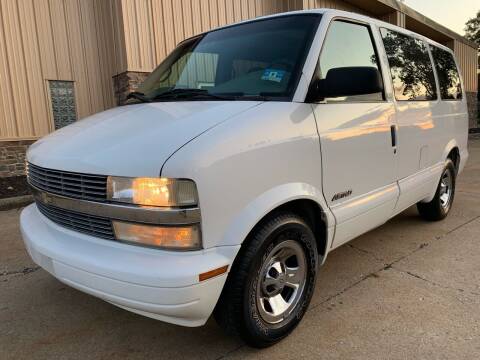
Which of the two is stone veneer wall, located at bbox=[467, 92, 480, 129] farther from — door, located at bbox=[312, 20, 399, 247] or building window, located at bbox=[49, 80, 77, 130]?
door, located at bbox=[312, 20, 399, 247]

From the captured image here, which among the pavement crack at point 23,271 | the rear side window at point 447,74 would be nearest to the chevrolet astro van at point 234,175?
the pavement crack at point 23,271

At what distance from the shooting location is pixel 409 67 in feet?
13.1

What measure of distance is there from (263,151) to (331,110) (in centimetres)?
75

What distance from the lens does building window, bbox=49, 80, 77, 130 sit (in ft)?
29.8

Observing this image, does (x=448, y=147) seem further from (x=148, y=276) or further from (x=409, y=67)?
(x=148, y=276)

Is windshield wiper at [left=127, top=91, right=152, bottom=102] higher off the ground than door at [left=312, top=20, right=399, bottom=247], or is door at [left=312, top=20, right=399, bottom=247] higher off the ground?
windshield wiper at [left=127, top=91, right=152, bottom=102]

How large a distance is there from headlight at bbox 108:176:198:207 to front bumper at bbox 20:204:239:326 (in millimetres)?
250

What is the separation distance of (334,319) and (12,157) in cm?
801

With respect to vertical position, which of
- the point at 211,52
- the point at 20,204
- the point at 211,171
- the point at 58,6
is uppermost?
the point at 58,6

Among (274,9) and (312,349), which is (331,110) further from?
(274,9)

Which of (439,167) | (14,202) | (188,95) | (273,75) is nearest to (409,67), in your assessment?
(439,167)

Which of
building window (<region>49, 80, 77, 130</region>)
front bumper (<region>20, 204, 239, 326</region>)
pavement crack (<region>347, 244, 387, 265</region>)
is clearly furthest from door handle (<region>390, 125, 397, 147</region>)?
building window (<region>49, 80, 77, 130</region>)

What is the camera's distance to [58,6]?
8891 millimetres

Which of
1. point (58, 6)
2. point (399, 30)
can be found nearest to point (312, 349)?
point (399, 30)
